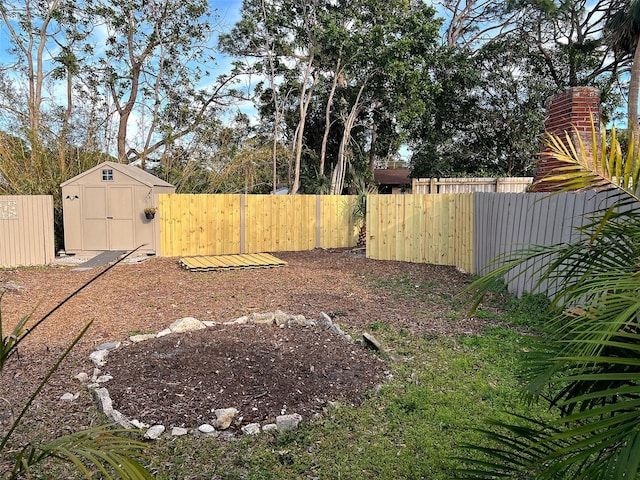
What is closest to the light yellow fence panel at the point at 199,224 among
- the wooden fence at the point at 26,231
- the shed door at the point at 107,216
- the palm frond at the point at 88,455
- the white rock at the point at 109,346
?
the shed door at the point at 107,216

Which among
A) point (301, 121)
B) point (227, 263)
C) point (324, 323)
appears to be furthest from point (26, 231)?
point (301, 121)

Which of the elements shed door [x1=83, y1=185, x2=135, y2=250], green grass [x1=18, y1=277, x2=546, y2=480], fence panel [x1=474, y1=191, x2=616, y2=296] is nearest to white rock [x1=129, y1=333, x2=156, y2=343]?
green grass [x1=18, y1=277, x2=546, y2=480]

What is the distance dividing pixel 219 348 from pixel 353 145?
49.2 ft

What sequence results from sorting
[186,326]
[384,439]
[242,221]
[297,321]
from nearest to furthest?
1. [384,439]
2. [186,326]
3. [297,321]
4. [242,221]

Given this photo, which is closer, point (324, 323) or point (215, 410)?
point (215, 410)

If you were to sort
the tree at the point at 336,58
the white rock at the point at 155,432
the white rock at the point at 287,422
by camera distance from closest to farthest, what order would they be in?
the white rock at the point at 155,432
the white rock at the point at 287,422
the tree at the point at 336,58

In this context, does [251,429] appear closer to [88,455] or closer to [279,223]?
[88,455]

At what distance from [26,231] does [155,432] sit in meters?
8.11

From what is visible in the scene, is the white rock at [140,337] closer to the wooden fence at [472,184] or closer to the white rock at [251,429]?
the white rock at [251,429]

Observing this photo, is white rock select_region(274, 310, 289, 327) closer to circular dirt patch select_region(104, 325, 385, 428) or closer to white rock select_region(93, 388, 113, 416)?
circular dirt patch select_region(104, 325, 385, 428)

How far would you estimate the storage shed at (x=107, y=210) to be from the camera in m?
9.83

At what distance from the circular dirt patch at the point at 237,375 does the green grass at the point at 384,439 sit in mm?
228

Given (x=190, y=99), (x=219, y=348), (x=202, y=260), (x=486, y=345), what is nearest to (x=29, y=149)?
(x=202, y=260)

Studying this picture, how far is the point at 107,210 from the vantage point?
32.5 ft
